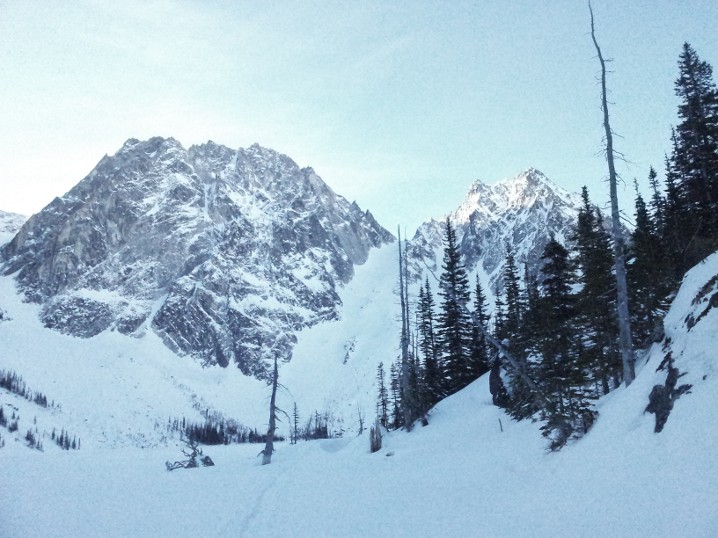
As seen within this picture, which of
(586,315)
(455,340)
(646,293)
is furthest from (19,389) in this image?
(646,293)

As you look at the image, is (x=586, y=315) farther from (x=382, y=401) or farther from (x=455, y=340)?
(x=382, y=401)

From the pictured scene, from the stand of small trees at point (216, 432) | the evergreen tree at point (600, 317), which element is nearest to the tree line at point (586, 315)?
the evergreen tree at point (600, 317)

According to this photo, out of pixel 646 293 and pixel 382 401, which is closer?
pixel 646 293

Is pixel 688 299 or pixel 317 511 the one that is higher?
pixel 688 299

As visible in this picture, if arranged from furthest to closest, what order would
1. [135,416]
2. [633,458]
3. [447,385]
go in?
1. [135,416]
2. [447,385]
3. [633,458]

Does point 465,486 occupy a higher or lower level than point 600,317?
lower

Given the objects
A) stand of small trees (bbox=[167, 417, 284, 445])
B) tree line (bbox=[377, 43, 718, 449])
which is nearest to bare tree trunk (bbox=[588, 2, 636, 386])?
tree line (bbox=[377, 43, 718, 449])

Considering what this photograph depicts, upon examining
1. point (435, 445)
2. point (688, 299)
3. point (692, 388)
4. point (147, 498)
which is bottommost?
point (147, 498)

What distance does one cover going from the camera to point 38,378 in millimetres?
171875

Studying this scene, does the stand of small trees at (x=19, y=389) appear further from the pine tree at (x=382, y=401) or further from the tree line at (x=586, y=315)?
the tree line at (x=586, y=315)

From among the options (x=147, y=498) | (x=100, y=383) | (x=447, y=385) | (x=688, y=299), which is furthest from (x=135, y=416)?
(x=688, y=299)

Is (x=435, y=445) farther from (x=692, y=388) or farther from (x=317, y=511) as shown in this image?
(x=692, y=388)

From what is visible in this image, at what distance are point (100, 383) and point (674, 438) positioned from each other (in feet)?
675

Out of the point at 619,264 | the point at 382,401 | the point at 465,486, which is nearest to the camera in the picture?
the point at 465,486
